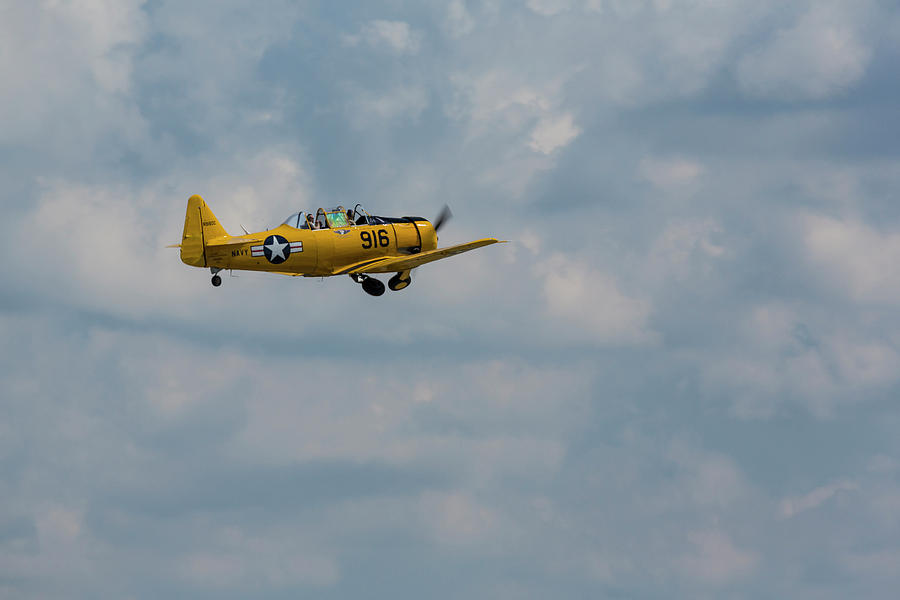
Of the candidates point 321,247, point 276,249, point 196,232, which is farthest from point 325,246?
point 196,232

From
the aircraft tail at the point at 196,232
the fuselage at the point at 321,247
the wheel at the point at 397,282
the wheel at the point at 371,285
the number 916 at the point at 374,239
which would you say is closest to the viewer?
the aircraft tail at the point at 196,232

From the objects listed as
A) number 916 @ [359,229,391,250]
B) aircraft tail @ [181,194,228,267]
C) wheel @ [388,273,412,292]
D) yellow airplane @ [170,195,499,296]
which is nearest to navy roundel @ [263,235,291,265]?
yellow airplane @ [170,195,499,296]

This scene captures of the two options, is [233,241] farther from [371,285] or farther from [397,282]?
[397,282]

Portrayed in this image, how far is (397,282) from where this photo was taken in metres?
61.8

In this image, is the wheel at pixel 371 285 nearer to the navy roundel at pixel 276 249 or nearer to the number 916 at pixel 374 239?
the number 916 at pixel 374 239

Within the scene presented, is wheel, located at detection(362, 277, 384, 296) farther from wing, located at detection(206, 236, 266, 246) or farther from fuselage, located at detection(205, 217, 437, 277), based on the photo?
wing, located at detection(206, 236, 266, 246)

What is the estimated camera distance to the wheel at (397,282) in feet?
203

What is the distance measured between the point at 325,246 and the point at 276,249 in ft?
6.43

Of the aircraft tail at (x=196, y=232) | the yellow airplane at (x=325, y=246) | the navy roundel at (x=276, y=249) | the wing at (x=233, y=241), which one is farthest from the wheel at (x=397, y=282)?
the aircraft tail at (x=196, y=232)

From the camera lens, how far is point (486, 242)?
57.7 metres

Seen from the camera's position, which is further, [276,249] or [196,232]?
[276,249]

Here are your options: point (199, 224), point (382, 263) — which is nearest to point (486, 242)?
point (382, 263)

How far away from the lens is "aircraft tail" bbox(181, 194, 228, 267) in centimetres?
5709

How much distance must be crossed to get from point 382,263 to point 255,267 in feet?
15.6
